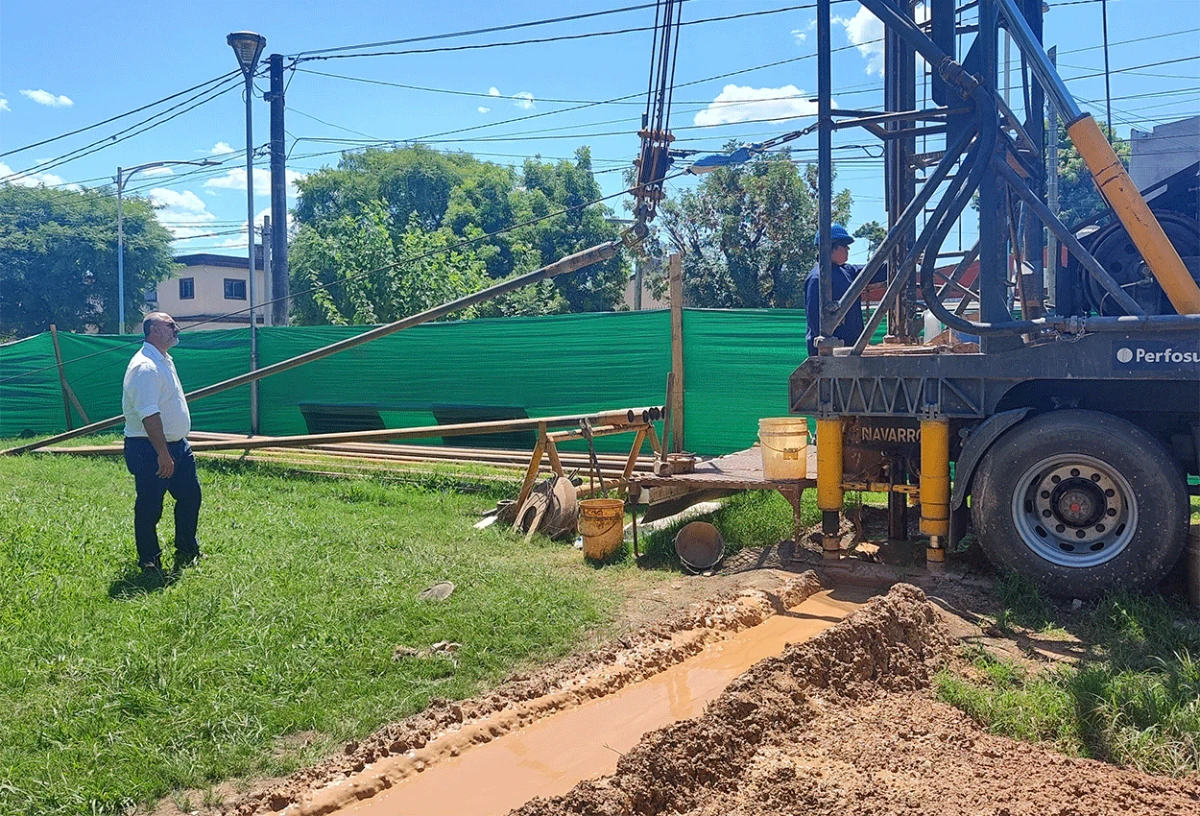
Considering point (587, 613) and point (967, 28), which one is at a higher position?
point (967, 28)

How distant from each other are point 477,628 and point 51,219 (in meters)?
46.3

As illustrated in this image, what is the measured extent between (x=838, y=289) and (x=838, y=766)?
5.01 meters

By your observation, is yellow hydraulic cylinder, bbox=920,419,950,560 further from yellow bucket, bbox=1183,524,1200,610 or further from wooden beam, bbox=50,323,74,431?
wooden beam, bbox=50,323,74,431

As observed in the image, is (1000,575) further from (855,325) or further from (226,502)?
(226,502)

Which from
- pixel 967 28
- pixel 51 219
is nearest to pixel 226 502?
pixel 967 28

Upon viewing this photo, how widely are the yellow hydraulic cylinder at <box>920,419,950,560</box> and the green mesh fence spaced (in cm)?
420

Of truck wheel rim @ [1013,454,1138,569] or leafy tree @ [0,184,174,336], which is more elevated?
leafy tree @ [0,184,174,336]

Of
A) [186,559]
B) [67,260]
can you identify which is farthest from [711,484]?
[67,260]

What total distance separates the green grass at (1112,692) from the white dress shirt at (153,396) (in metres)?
5.37

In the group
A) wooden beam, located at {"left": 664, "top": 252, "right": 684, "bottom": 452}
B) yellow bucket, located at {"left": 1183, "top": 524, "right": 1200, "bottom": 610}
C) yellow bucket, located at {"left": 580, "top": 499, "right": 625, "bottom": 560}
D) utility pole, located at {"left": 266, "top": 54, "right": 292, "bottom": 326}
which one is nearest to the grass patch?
yellow bucket, located at {"left": 580, "top": 499, "right": 625, "bottom": 560}

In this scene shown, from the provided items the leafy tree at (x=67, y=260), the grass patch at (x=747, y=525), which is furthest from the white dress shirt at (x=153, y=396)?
the leafy tree at (x=67, y=260)

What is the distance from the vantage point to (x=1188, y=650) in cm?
509

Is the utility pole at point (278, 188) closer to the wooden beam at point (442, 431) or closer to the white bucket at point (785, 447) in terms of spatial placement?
the wooden beam at point (442, 431)

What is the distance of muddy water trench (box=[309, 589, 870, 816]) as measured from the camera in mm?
3822
